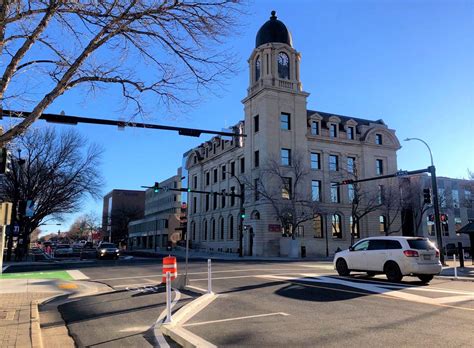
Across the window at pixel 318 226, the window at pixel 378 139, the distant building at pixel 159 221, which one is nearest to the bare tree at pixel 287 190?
the window at pixel 318 226

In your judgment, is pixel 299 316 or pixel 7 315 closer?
pixel 299 316

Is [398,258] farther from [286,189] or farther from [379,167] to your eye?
[379,167]

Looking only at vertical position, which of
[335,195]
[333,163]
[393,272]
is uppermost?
[333,163]

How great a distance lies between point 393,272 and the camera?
48.8 feet

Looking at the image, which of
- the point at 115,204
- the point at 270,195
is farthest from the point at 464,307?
the point at 115,204

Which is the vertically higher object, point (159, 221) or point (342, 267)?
point (159, 221)

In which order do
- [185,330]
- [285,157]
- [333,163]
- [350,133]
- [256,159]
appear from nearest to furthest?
[185,330] → [285,157] → [256,159] → [333,163] → [350,133]

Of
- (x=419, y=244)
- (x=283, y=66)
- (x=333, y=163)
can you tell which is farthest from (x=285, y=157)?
(x=419, y=244)

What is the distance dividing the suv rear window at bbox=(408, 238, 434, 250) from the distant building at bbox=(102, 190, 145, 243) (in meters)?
101

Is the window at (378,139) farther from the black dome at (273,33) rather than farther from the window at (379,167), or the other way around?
the black dome at (273,33)

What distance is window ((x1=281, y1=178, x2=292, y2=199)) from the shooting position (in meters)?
47.6

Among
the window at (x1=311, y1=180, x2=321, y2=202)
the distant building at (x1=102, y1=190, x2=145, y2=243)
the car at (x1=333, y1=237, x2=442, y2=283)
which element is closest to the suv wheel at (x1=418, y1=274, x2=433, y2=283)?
the car at (x1=333, y1=237, x2=442, y2=283)

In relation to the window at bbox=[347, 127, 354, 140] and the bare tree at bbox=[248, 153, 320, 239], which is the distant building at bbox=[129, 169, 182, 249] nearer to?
the bare tree at bbox=[248, 153, 320, 239]

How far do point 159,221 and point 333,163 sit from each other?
4720cm
